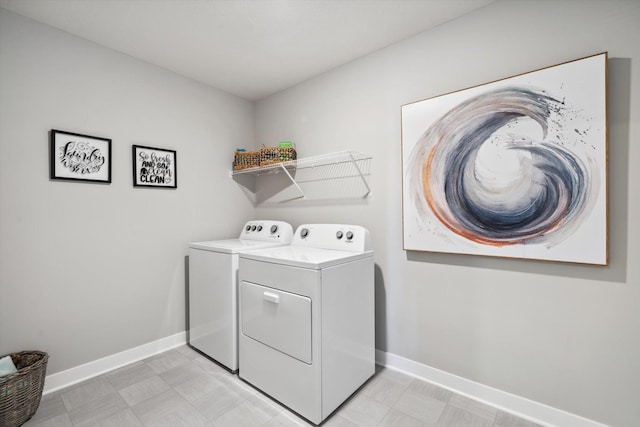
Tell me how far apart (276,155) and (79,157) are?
56.5 inches

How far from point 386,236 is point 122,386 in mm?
2096

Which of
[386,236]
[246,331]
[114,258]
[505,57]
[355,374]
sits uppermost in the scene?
[505,57]

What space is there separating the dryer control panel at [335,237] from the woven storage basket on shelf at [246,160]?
88cm

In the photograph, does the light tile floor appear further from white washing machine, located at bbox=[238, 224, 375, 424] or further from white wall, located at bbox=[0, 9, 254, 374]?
white wall, located at bbox=[0, 9, 254, 374]

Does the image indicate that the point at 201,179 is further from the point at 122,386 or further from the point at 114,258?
the point at 122,386

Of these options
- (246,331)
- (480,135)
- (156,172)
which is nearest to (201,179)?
(156,172)

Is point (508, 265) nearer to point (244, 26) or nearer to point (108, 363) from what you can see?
point (244, 26)

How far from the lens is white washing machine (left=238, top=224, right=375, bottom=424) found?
1.55m

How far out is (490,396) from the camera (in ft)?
5.48

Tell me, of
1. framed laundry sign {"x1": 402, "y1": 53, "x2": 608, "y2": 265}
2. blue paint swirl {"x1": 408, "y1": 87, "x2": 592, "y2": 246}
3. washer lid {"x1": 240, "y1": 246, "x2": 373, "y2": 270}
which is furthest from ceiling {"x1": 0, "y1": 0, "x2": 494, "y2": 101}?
washer lid {"x1": 240, "y1": 246, "x2": 373, "y2": 270}

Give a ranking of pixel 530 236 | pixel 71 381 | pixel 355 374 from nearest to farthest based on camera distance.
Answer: pixel 530 236
pixel 355 374
pixel 71 381

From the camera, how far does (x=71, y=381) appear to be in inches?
75.2

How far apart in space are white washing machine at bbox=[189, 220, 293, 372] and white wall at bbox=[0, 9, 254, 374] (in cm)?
26

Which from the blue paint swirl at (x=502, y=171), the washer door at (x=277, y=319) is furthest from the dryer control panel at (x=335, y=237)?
the washer door at (x=277, y=319)
